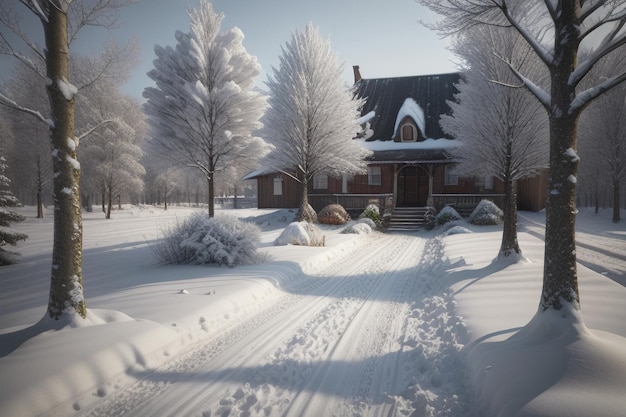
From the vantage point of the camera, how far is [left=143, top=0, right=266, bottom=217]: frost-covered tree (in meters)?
12.2

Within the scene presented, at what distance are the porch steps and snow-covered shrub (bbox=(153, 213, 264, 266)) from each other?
11159 mm

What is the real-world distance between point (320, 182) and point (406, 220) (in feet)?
24.5

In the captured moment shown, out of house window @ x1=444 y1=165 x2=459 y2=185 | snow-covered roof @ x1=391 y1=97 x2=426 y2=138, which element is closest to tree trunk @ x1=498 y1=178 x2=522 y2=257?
house window @ x1=444 y1=165 x2=459 y2=185

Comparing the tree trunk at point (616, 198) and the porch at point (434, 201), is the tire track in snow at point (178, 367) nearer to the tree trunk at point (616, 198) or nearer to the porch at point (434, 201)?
the porch at point (434, 201)

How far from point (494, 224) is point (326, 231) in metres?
9.02

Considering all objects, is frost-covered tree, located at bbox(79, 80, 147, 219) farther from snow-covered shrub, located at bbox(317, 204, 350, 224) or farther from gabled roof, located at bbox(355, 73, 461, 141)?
gabled roof, located at bbox(355, 73, 461, 141)

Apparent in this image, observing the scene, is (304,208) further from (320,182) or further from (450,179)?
(450,179)

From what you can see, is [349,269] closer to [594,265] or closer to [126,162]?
[594,265]

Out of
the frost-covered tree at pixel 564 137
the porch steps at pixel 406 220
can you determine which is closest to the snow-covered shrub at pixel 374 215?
the porch steps at pixel 406 220

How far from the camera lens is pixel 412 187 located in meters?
21.8

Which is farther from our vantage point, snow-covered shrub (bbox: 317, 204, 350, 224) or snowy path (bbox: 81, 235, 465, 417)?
snow-covered shrub (bbox: 317, 204, 350, 224)

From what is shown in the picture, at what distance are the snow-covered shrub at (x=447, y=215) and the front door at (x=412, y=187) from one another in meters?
4.15

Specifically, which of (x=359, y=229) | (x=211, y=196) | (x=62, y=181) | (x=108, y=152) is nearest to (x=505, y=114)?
(x=359, y=229)

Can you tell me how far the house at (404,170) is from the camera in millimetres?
19234
